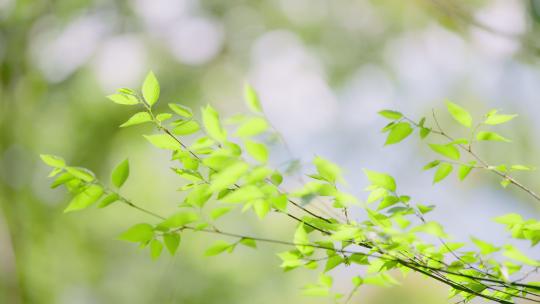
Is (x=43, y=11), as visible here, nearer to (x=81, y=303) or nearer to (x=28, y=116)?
(x=28, y=116)

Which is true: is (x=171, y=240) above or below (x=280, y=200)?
below

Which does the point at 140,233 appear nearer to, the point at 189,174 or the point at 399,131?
the point at 189,174

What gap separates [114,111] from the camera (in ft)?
13.5

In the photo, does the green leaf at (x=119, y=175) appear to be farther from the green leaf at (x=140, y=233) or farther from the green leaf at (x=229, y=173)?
the green leaf at (x=229, y=173)

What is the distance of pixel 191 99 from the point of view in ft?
13.8

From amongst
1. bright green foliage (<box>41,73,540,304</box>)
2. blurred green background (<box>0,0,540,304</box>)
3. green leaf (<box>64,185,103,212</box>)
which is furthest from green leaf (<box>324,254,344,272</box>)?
blurred green background (<box>0,0,540,304</box>)

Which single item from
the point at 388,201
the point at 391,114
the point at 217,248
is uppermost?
the point at 391,114

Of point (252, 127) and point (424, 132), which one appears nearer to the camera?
point (252, 127)

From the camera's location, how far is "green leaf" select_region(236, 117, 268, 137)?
546mm

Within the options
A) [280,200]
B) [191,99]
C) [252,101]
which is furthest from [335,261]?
[191,99]

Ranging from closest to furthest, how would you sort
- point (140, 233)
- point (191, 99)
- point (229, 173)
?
point (229, 173)
point (140, 233)
point (191, 99)

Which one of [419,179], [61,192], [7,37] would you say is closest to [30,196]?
[61,192]

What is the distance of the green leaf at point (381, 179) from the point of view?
2.33 ft

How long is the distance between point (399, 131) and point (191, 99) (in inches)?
141
